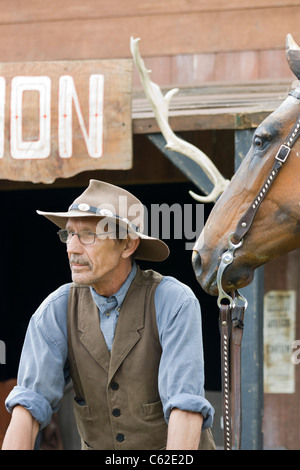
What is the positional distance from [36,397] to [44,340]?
0.22 m

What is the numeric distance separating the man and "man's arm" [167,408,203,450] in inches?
4.2

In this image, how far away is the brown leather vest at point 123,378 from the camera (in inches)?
114

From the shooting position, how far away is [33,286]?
289 inches

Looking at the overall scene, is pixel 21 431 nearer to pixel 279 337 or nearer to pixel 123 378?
pixel 123 378

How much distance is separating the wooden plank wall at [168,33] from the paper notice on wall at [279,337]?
1705mm

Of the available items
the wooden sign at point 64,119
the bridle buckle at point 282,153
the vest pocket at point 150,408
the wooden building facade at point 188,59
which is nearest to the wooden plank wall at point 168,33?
the wooden building facade at point 188,59

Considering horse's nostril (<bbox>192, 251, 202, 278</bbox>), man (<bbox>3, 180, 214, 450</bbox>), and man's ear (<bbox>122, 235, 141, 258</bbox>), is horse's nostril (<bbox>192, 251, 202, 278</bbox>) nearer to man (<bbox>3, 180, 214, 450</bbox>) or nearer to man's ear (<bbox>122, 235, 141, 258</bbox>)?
man (<bbox>3, 180, 214, 450</bbox>)

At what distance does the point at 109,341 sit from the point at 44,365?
246 mm

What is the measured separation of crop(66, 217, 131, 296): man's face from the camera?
9.53 feet

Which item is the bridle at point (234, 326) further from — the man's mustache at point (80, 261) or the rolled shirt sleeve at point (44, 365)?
the rolled shirt sleeve at point (44, 365)

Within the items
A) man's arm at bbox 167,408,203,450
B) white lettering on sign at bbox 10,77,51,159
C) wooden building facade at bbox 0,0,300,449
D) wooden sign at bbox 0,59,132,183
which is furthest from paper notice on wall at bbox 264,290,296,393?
man's arm at bbox 167,408,203,450

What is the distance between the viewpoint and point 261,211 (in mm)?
2773

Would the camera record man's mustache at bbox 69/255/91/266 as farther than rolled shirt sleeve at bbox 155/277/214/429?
Yes
